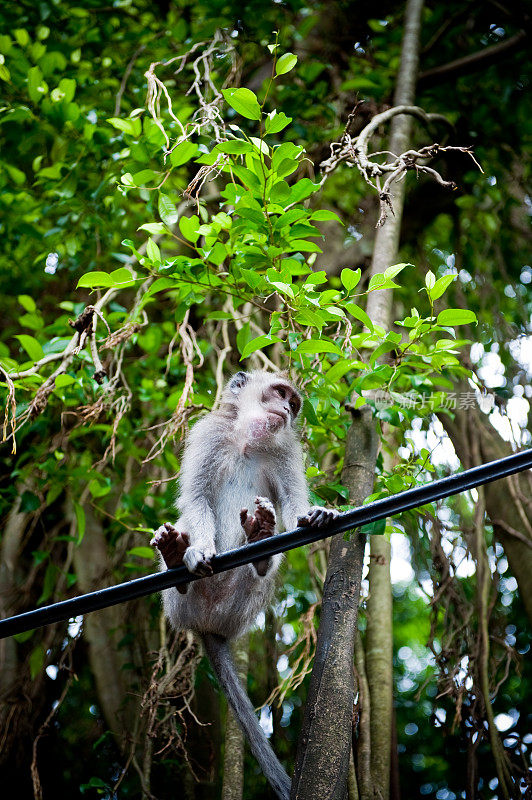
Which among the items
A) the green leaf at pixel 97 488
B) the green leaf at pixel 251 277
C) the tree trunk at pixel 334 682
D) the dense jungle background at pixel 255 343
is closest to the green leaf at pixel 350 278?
the dense jungle background at pixel 255 343

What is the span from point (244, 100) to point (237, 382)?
1.54 metres

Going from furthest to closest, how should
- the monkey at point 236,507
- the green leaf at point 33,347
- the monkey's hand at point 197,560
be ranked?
the green leaf at point 33,347
the monkey at point 236,507
the monkey's hand at point 197,560

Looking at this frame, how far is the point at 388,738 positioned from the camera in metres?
3.81

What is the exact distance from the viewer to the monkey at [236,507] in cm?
313

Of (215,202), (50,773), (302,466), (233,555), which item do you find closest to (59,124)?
(215,202)

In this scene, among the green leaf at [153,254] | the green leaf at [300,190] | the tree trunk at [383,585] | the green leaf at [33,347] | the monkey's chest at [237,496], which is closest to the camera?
the green leaf at [300,190]

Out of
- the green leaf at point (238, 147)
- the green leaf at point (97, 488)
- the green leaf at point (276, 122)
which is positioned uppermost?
the green leaf at point (276, 122)

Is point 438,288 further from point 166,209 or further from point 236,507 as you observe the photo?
point 236,507

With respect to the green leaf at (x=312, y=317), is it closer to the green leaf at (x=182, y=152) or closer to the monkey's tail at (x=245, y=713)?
the green leaf at (x=182, y=152)

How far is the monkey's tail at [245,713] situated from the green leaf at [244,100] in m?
2.29

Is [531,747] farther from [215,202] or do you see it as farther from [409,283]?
[215,202]

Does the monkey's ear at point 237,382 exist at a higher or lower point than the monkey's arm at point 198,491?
higher

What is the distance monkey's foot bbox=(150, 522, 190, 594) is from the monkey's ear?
1035 millimetres

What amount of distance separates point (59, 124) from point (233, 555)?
3.29 meters
